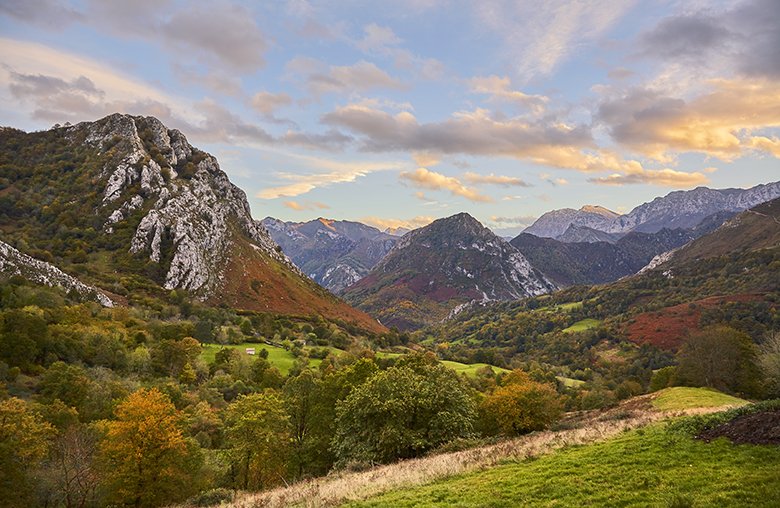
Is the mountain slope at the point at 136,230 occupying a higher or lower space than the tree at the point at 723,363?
higher

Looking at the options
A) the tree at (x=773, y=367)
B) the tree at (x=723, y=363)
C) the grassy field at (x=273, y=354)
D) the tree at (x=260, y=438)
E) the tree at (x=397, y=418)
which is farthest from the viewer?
the grassy field at (x=273, y=354)

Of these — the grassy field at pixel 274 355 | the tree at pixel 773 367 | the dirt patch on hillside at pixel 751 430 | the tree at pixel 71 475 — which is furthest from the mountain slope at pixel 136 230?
the dirt patch on hillside at pixel 751 430

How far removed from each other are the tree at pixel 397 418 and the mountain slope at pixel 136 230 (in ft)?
416

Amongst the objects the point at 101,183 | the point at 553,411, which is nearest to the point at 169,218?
the point at 101,183

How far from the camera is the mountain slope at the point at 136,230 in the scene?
516 feet

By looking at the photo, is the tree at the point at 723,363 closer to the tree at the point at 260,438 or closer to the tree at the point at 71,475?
the tree at the point at 260,438

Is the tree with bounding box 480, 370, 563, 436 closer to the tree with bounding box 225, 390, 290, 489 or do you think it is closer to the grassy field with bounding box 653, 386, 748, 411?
the grassy field with bounding box 653, 386, 748, 411

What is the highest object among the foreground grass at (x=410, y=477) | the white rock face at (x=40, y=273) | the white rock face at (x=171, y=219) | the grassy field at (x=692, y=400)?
the white rock face at (x=171, y=219)

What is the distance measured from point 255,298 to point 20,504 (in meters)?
141

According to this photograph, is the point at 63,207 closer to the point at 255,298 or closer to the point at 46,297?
the point at 255,298

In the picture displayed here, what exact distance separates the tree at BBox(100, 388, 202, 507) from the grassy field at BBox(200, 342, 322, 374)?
227 ft

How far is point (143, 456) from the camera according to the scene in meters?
38.6

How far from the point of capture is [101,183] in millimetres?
184250

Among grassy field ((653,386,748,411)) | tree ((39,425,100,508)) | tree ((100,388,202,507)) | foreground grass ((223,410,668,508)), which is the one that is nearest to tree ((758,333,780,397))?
grassy field ((653,386,748,411))
